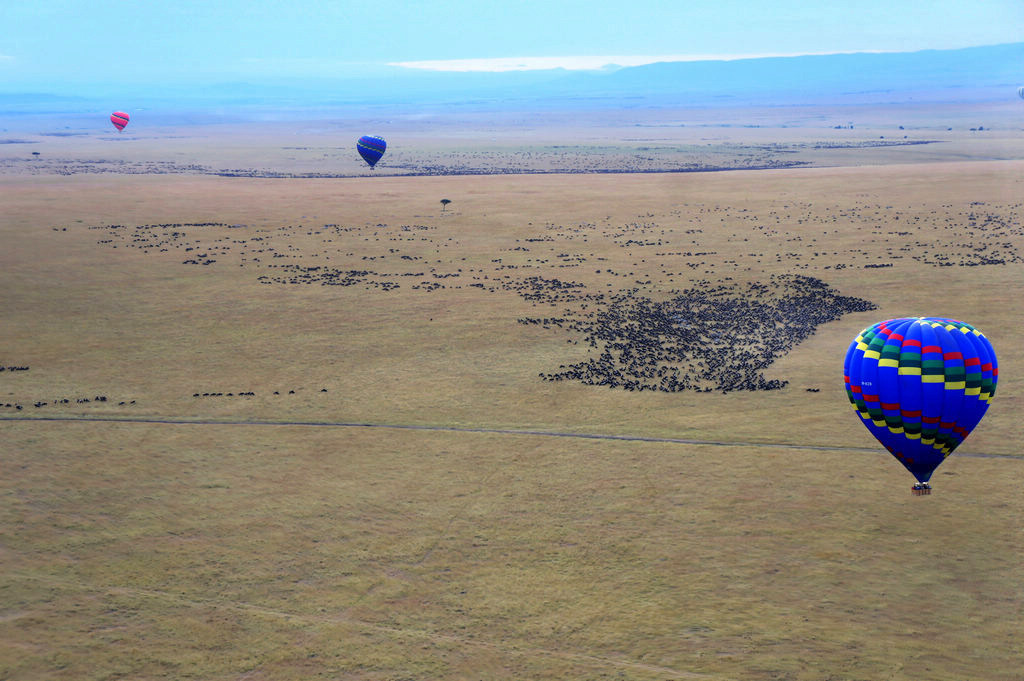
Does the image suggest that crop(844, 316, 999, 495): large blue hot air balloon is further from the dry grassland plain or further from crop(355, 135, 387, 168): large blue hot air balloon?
crop(355, 135, 387, 168): large blue hot air balloon

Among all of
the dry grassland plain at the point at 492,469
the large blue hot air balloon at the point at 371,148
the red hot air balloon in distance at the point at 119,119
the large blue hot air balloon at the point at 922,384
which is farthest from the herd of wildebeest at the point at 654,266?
the red hot air balloon in distance at the point at 119,119

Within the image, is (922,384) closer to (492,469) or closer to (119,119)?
(492,469)

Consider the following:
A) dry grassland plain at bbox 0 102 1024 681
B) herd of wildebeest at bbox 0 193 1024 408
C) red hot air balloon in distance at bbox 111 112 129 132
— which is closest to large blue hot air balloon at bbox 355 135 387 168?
herd of wildebeest at bbox 0 193 1024 408

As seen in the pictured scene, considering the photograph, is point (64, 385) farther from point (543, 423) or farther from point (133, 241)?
point (133, 241)

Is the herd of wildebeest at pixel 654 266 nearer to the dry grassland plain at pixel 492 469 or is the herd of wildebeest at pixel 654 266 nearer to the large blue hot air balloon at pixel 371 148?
the dry grassland plain at pixel 492 469

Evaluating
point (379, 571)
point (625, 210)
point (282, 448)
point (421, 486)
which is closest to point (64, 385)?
point (282, 448)

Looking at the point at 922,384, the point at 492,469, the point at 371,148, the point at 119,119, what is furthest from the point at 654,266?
the point at 119,119
